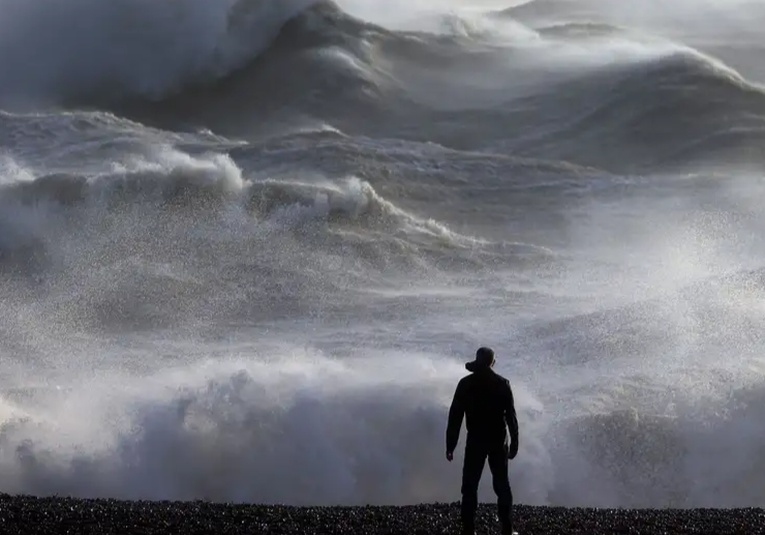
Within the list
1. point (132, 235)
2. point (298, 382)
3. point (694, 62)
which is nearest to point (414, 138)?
point (694, 62)

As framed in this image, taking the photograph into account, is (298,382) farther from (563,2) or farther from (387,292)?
(563,2)

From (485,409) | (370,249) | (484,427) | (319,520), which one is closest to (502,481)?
(484,427)

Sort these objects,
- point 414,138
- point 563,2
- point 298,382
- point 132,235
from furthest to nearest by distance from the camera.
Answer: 1. point 563,2
2. point 414,138
3. point 132,235
4. point 298,382

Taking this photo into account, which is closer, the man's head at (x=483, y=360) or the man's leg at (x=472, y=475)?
the man's head at (x=483, y=360)

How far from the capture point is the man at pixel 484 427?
9.63 metres

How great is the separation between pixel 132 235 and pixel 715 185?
11398mm

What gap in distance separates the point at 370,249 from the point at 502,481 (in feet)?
45.0

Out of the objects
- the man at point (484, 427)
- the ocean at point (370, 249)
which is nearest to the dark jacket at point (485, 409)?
the man at point (484, 427)

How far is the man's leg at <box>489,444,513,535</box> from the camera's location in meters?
9.69

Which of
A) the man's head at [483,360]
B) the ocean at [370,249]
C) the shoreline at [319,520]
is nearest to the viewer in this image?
the man's head at [483,360]

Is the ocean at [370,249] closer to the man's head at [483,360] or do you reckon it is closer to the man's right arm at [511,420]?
the man's right arm at [511,420]

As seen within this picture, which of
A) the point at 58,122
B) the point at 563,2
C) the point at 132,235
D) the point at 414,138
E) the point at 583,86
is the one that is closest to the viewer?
the point at 132,235

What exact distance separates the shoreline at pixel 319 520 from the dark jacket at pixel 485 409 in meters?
0.90

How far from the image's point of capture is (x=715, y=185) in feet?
93.2
